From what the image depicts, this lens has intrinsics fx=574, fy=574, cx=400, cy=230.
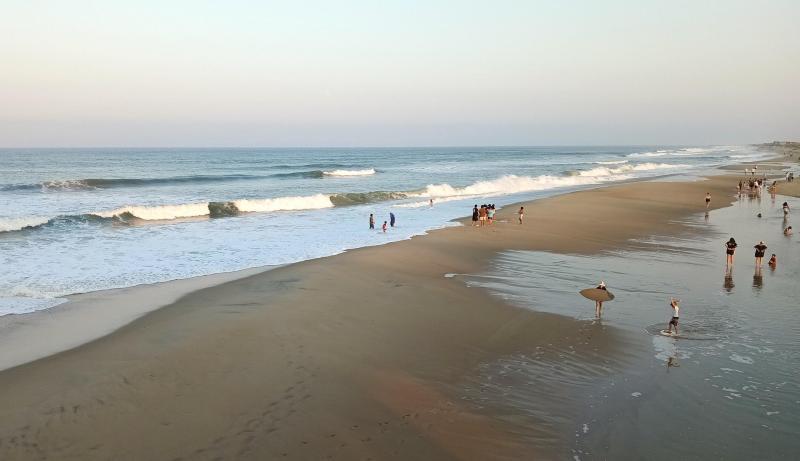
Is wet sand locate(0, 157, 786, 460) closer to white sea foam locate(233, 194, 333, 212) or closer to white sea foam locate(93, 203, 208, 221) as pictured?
white sea foam locate(93, 203, 208, 221)

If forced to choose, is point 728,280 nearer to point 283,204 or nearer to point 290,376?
point 290,376

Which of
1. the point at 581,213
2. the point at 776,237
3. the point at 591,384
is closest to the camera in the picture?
the point at 591,384

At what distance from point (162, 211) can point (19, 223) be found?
7454 millimetres

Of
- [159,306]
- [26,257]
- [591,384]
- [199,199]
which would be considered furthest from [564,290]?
[199,199]

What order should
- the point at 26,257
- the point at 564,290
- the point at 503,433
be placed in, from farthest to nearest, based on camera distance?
the point at 26,257 → the point at 564,290 → the point at 503,433

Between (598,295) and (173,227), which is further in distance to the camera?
(173,227)

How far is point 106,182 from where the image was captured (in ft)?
170

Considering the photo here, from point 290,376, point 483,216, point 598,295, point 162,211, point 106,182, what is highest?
point 106,182

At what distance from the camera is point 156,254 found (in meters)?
19.1

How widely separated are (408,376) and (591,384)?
2.69 meters

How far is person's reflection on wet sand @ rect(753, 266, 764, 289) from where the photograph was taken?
1465 cm

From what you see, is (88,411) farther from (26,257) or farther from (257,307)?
(26,257)

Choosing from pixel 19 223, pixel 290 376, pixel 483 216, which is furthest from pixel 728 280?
pixel 19 223

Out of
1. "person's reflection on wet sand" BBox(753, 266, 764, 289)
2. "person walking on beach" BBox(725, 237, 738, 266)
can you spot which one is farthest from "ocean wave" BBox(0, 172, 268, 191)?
"person's reflection on wet sand" BBox(753, 266, 764, 289)
